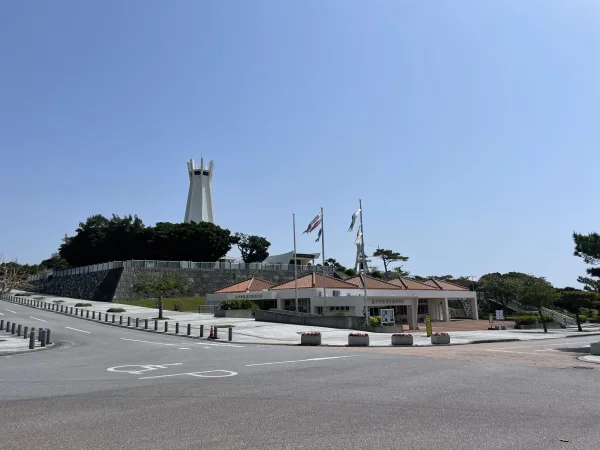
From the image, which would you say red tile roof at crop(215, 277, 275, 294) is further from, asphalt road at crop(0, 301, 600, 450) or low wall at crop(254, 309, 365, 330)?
asphalt road at crop(0, 301, 600, 450)

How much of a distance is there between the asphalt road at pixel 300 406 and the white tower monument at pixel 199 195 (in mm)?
95971

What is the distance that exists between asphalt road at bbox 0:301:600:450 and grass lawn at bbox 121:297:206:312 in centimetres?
4593

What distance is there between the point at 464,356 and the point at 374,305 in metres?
32.1

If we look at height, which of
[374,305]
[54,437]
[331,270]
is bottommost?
[54,437]

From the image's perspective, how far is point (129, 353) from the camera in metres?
19.9

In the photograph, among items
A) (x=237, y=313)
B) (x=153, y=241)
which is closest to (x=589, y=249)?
(x=237, y=313)

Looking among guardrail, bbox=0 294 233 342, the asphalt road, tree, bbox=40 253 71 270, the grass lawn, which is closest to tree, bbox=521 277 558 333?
guardrail, bbox=0 294 233 342

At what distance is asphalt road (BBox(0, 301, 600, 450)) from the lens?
636 centimetres

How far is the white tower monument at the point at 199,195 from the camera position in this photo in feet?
361

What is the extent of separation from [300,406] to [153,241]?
265 ft

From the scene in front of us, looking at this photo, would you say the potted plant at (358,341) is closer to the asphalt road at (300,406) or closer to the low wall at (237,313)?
the asphalt road at (300,406)

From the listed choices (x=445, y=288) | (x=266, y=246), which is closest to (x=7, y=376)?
(x=445, y=288)

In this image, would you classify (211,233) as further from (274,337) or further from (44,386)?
(44,386)

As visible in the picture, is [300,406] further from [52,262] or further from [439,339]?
[52,262]
